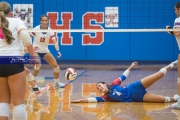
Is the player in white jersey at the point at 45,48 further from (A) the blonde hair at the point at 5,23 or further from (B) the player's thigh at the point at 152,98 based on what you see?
(A) the blonde hair at the point at 5,23

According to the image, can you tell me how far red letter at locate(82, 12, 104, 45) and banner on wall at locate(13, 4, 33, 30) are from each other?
2091mm

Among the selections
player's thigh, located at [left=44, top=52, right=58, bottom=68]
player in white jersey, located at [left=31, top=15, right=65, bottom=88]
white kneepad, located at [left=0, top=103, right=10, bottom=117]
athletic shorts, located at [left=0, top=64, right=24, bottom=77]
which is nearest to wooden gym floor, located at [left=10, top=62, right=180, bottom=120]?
player in white jersey, located at [left=31, top=15, right=65, bottom=88]

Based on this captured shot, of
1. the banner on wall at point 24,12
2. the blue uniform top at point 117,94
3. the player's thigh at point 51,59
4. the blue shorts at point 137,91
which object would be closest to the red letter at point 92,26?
the banner on wall at point 24,12

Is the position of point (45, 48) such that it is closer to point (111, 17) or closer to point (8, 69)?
point (111, 17)

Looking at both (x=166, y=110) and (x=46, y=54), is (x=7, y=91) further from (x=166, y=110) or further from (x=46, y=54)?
(x=46, y=54)

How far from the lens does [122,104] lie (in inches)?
323

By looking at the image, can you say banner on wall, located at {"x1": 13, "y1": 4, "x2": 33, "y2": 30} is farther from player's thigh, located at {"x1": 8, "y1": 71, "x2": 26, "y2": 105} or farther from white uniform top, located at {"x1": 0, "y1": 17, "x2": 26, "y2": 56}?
player's thigh, located at {"x1": 8, "y1": 71, "x2": 26, "y2": 105}

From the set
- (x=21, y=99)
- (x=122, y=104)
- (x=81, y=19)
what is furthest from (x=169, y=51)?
(x=21, y=99)

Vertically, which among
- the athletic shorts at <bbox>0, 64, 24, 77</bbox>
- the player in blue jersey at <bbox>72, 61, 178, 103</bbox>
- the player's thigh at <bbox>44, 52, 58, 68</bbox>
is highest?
the athletic shorts at <bbox>0, 64, 24, 77</bbox>

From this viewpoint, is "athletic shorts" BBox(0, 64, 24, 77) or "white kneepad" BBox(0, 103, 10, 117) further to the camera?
"white kneepad" BBox(0, 103, 10, 117)

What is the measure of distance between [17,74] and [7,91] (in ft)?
0.93

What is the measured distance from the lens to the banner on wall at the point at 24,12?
15773 mm

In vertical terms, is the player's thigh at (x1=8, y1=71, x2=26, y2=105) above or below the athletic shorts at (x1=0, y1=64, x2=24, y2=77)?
below

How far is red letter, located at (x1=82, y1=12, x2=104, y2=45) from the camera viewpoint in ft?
51.4
